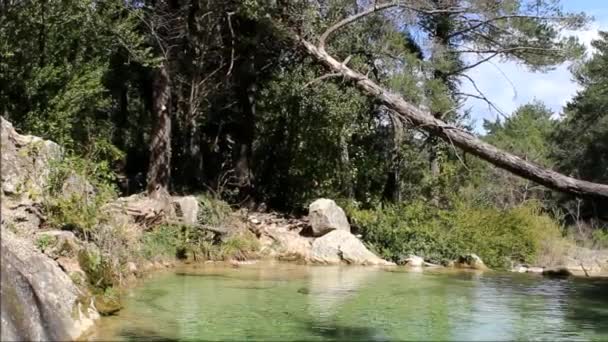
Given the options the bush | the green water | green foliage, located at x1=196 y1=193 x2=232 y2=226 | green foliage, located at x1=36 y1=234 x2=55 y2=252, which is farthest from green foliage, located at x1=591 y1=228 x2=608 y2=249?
green foliage, located at x1=36 y1=234 x2=55 y2=252

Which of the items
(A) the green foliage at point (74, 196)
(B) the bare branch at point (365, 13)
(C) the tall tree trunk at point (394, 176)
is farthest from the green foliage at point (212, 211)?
(C) the tall tree trunk at point (394, 176)

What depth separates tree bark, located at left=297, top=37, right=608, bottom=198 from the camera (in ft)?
53.3

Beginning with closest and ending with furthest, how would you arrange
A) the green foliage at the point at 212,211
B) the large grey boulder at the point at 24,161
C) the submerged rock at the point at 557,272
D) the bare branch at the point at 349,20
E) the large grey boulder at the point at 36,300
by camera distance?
the large grey boulder at the point at 36,300, the large grey boulder at the point at 24,161, the submerged rock at the point at 557,272, the green foliage at the point at 212,211, the bare branch at the point at 349,20

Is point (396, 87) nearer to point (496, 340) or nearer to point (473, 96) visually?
point (473, 96)

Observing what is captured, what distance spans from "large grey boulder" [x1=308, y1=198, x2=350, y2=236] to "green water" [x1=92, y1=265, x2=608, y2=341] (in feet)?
8.55

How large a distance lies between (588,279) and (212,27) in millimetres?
10687

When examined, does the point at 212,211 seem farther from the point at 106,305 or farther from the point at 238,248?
the point at 106,305

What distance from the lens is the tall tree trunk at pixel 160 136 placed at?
1812 centimetres

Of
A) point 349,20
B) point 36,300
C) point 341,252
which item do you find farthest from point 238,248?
point 36,300

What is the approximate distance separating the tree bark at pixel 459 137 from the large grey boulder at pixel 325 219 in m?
3.19

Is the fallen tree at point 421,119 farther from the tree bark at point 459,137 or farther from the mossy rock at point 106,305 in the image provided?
the mossy rock at point 106,305

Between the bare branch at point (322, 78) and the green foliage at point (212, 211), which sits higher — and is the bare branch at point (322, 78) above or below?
above

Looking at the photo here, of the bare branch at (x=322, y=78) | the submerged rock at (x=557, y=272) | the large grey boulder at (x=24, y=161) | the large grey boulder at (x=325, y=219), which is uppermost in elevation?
the bare branch at (x=322, y=78)

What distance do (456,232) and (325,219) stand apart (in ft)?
10.5
